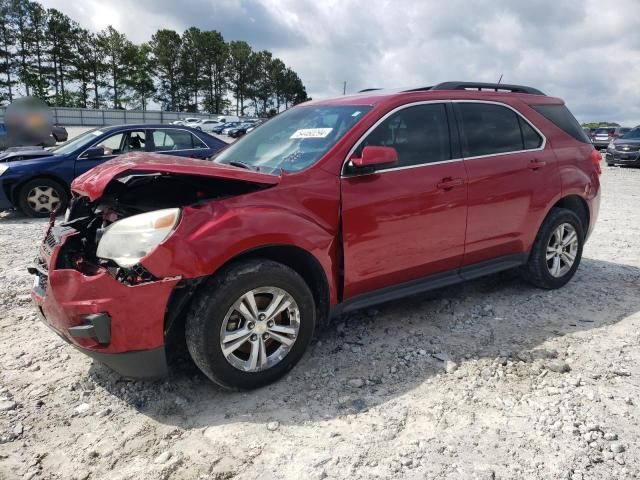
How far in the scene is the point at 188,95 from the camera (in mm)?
76438

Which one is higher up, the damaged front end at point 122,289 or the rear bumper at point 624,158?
the rear bumper at point 624,158

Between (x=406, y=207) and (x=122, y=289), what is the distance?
188 cm

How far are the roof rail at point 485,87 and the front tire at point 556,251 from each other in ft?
3.77

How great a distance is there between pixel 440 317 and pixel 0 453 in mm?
3039

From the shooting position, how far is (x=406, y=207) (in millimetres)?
3377

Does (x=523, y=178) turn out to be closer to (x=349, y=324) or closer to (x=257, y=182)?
(x=349, y=324)

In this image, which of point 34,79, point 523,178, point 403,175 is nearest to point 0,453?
point 403,175

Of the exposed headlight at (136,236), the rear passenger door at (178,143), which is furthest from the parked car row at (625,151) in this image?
the exposed headlight at (136,236)

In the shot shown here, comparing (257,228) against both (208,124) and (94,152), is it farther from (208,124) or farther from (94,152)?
(208,124)

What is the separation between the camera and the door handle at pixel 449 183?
357cm

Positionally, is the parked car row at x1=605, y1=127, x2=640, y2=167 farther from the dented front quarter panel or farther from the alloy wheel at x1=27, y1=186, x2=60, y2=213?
the dented front quarter panel

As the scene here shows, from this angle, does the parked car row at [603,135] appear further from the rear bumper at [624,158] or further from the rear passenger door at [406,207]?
the rear passenger door at [406,207]
